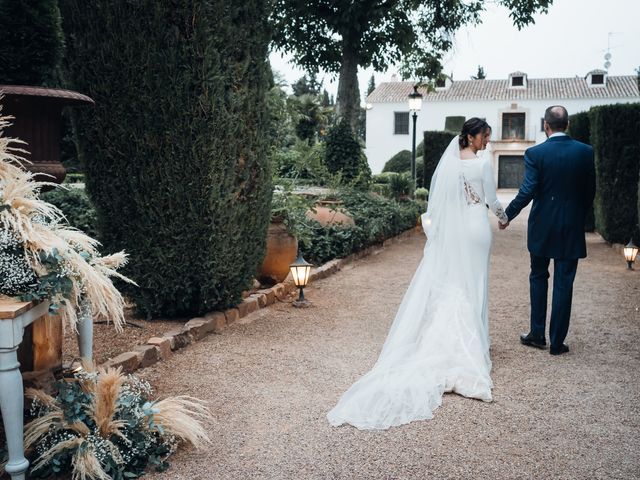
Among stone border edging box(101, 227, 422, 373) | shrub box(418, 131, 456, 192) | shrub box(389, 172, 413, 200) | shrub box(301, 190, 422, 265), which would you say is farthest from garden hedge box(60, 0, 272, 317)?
shrub box(418, 131, 456, 192)

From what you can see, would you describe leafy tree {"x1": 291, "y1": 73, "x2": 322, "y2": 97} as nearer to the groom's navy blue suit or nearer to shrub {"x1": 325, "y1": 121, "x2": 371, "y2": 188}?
shrub {"x1": 325, "y1": 121, "x2": 371, "y2": 188}

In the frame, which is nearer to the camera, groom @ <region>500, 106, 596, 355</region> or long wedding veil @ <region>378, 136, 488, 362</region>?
long wedding veil @ <region>378, 136, 488, 362</region>

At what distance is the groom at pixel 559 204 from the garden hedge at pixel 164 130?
2.43 m

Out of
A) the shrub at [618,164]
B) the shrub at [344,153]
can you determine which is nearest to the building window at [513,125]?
the shrub at [344,153]

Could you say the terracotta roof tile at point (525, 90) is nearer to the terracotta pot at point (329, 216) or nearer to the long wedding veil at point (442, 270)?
the terracotta pot at point (329, 216)

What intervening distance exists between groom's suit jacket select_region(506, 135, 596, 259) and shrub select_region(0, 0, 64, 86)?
11.8 feet

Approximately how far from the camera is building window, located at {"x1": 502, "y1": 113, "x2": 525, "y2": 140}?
4094cm

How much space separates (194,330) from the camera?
4.88m

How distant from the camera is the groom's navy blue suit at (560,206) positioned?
466 cm

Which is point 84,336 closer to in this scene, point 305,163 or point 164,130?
point 164,130

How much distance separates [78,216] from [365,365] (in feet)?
20.6

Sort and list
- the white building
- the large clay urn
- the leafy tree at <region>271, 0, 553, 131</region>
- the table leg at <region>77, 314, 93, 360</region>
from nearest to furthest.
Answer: the table leg at <region>77, 314, 93, 360</region>, the large clay urn, the leafy tree at <region>271, 0, 553, 131</region>, the white building

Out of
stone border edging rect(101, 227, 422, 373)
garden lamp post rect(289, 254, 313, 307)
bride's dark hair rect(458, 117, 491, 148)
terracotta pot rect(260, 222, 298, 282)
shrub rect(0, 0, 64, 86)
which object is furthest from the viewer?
terracotta pot rect(260, 222, 298, 282)

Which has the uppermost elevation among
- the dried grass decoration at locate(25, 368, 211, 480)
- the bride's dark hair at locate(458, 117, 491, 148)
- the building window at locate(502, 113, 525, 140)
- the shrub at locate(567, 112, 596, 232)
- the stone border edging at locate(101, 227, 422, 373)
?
the building window at locate(502, 113, 525, 140)
